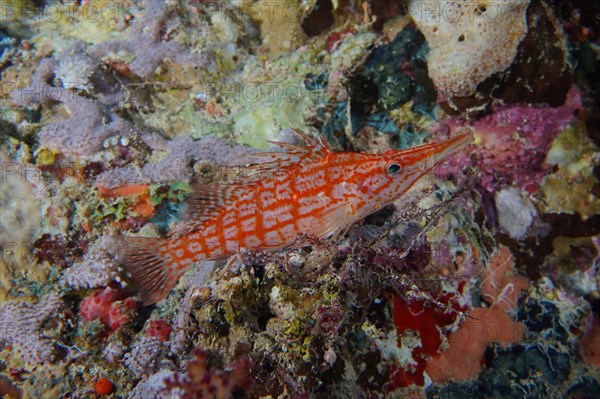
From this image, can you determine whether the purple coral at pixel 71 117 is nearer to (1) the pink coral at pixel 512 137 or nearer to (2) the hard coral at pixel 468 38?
(2) the hard coral at pixel 468 38

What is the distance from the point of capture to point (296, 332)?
325cm

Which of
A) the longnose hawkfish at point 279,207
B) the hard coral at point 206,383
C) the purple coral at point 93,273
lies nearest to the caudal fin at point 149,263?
the longnose hawkfish at point 279,207

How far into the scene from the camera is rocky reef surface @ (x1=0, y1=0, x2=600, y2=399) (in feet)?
11.4

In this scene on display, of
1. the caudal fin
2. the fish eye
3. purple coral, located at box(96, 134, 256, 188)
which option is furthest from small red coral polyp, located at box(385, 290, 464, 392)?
purple coral, located at box(96, 134, 256, 188)

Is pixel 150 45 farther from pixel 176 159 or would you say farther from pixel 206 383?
pixel 206 383

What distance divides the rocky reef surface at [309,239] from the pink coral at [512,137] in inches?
1.2

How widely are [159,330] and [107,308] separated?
0.83 m

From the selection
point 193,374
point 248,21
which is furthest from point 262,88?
point 193,374

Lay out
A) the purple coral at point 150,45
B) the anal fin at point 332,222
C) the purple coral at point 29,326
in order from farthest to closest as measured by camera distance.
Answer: the purple coral at point 150,45, the anal fin at point 332,222, the purple coral at point 29,326

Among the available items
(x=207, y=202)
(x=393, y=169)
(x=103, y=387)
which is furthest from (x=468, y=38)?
(x=103, y=387)

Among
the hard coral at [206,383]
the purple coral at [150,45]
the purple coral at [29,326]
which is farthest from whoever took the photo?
the purple coral at [150,45]

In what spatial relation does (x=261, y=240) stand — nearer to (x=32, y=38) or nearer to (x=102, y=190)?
(x=102, y=190)

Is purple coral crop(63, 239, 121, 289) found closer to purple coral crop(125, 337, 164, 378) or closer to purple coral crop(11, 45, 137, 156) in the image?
purple coral crop(125, 337, 164, 378)

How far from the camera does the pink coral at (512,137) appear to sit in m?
5.31
